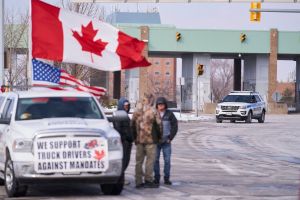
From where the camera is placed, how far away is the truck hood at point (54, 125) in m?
13.3

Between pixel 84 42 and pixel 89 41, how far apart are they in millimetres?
109

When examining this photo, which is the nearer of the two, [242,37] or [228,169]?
[228,169]

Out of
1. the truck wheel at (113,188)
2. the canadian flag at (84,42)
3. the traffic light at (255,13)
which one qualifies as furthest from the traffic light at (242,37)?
the truck wheel at (113,188)

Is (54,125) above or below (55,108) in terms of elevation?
below

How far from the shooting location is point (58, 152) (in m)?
13.2

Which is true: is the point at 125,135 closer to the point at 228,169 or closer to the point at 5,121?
the point at 5,121

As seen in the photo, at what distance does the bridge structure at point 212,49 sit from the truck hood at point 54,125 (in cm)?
5492

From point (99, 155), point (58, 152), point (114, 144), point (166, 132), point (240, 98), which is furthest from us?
point (240, 98)

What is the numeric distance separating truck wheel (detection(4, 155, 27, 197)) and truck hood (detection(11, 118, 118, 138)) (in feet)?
1.86

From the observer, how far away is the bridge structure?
70.5 metres

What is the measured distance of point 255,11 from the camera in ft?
107

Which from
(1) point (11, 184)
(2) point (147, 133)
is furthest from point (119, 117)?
(1) point (11, 184)

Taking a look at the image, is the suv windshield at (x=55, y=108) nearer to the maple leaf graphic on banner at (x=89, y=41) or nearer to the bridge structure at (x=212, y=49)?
the maple leaf graphic on banner at (x=89, y=41)

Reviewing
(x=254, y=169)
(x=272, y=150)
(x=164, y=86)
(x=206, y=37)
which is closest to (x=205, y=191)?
(x=254, y=169)
